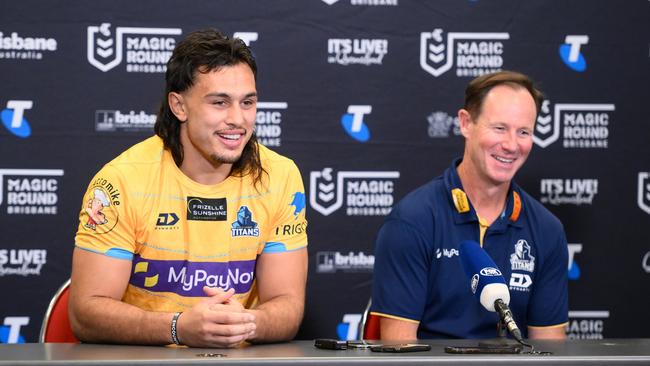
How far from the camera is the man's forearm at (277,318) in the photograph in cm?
228

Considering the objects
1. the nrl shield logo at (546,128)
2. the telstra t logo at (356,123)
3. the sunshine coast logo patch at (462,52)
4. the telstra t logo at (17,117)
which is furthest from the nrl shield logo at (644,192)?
the telstra t logo at (17,117)

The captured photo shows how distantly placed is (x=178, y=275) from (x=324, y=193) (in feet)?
4.26

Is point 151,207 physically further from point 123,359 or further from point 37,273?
point 37,273

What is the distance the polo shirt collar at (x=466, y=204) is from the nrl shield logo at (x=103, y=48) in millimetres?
1516

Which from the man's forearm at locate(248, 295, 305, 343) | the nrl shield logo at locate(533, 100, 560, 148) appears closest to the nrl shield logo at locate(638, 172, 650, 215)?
the nrl shield logo at locate(533, 100, 560, 148)

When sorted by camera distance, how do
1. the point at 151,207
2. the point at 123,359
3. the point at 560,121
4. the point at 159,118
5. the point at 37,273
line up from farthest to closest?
1. the point at 560,121
2. the point at 37,273
3. the point at 159,118
4. the point at 151,207
5. the point at 123,359

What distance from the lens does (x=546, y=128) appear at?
12.8 ft

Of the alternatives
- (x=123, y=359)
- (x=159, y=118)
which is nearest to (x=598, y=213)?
(x=159, y=118)

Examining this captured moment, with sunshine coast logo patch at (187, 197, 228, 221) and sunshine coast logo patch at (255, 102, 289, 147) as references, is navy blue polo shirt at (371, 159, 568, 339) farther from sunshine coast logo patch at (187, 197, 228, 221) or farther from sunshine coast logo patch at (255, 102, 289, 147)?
sunshine coast logo patch at (255, 102, 289, 147)

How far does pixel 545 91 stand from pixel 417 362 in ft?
7.83

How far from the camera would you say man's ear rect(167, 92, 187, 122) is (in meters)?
2.70

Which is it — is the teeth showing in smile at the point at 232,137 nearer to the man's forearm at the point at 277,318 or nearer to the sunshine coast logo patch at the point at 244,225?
the sunshine coast logo patch at the point at 244,225

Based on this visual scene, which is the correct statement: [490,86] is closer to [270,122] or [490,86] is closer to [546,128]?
[546,128]

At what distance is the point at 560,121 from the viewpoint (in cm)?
391
